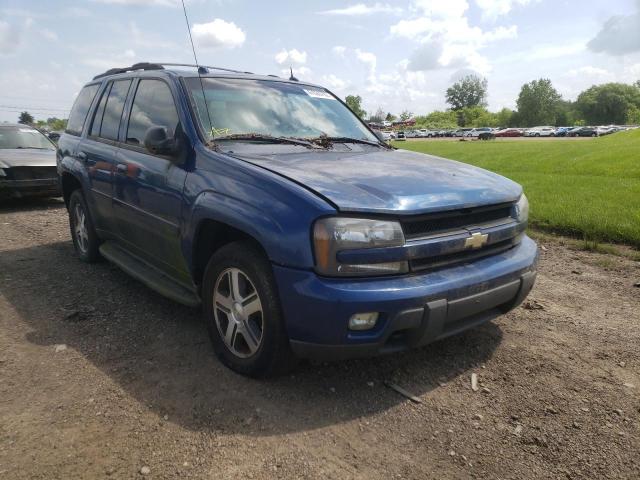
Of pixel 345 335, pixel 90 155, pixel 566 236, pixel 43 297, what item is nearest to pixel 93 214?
pixel 90 155

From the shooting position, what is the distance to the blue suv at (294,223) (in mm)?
2578

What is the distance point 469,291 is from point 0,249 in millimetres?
5823

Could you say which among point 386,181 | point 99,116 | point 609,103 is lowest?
point 609,103

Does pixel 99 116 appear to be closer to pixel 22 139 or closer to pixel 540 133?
pixel 22 139

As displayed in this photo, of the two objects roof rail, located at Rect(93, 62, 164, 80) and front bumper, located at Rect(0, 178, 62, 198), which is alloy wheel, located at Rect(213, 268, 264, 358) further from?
front bumper, located at Rect(0, 178, 62, 198)

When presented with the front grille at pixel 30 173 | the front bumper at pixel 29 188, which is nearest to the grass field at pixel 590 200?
the front bumper at pixel 29 188

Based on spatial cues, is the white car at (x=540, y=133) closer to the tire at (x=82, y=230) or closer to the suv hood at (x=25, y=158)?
the suv hood at (x=25, y=158)

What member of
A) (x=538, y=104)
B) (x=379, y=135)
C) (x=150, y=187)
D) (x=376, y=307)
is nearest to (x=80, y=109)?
(x=150, y=187)

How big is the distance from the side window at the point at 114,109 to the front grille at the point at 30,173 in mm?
5243

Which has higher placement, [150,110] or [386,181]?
[150,110]

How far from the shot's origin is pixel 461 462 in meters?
2.38

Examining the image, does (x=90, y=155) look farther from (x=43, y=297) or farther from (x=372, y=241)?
(x=372, y=241)

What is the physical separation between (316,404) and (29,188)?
8280 mm

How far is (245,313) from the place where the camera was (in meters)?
2.99
